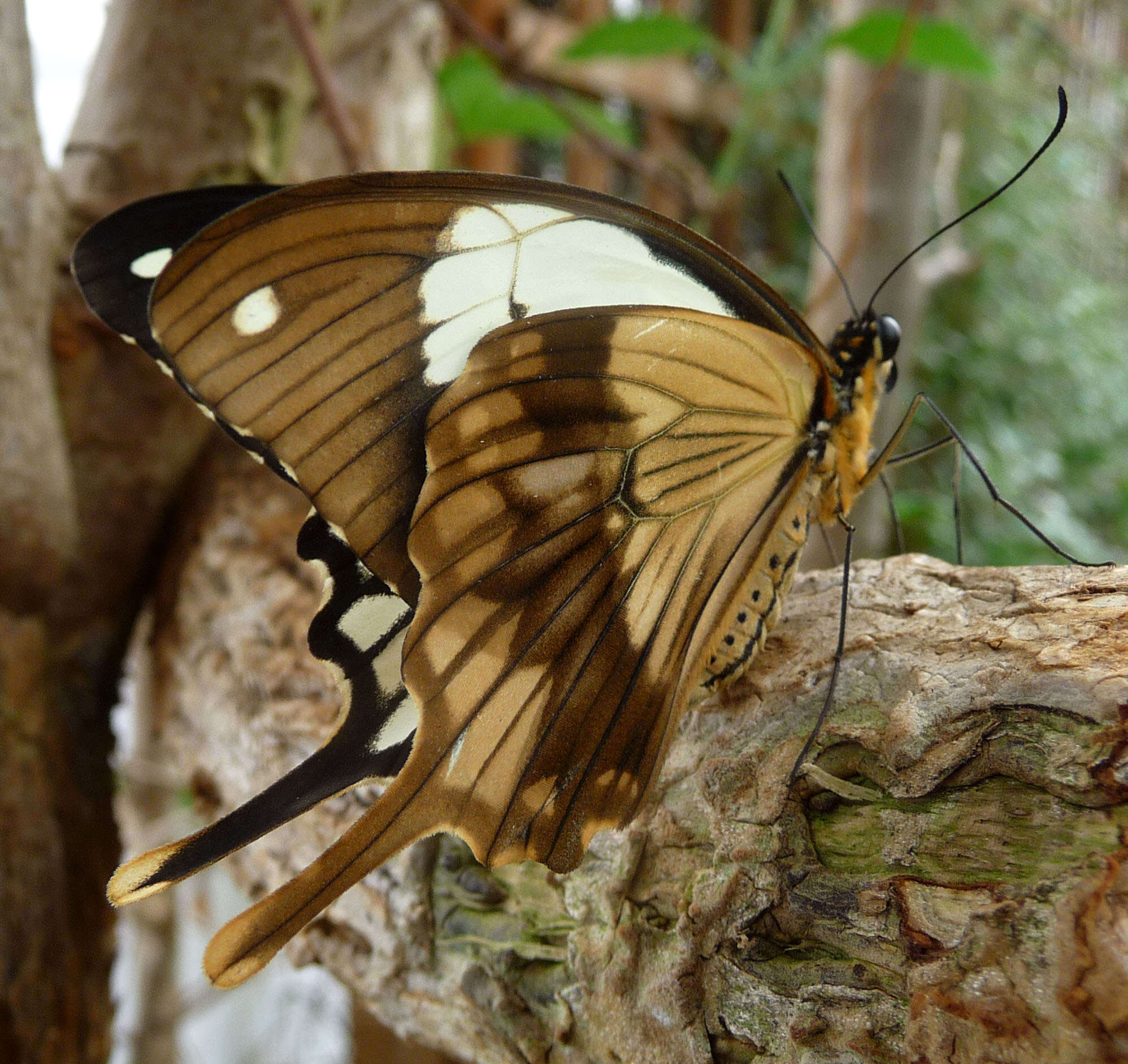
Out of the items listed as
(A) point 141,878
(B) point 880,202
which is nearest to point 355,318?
(A) point 141,878

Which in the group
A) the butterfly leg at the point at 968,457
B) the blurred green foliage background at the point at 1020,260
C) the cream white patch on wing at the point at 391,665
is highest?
the blurred green foliage background at the point at 1020,260

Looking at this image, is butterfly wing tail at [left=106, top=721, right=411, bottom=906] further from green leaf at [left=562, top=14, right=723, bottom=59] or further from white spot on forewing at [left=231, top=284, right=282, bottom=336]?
green leaf at [left=562, top=14, right=723, bottom=59]

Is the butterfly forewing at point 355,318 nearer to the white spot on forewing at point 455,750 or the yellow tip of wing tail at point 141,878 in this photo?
the white spot on forewing at point 455,750

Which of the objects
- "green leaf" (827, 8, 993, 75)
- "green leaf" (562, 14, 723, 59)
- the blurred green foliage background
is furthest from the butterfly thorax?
the blurred green foliage background

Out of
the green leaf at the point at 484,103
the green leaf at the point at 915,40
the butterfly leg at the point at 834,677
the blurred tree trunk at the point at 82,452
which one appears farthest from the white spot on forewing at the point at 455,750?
the green leaf at the point at 484,103

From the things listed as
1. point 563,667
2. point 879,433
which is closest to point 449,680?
point 563,667

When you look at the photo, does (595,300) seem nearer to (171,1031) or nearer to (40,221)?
(40,221)
